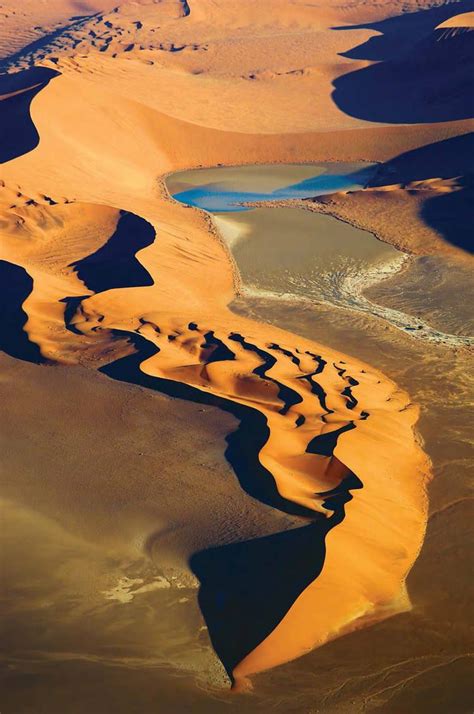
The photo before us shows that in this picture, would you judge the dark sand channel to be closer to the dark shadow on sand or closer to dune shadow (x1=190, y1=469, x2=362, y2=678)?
the dark shadow on sand

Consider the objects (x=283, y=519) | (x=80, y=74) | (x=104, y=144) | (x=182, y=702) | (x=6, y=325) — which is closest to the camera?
(x=182, y=702)

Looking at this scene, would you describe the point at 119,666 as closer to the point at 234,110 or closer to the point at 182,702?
the point at 182,702

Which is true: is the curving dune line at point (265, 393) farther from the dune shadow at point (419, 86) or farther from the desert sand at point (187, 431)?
the dune shadow at point (419, 86)

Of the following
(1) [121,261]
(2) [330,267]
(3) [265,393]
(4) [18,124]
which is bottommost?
(2) [330,267]

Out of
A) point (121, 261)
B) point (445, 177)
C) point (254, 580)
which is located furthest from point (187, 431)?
point (445, 177)

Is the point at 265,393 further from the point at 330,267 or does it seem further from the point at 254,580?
the point at 330,267

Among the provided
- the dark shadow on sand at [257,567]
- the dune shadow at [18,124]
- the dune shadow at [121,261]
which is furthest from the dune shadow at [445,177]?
the dark shadow on sand at [257,567]

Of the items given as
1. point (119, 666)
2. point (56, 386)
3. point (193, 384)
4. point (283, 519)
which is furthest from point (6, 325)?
point (119, 666)
